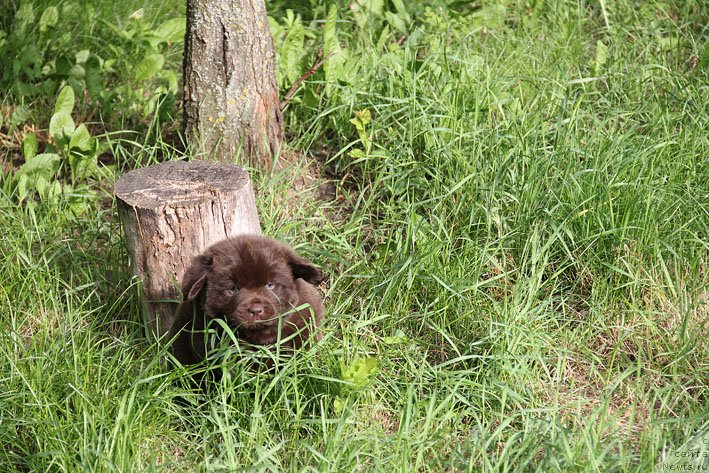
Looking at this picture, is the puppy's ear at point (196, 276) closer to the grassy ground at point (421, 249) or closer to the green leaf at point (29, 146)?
the grassy ground at point (421, 249)

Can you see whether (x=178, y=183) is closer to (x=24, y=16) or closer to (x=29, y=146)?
(x=29, y=146)

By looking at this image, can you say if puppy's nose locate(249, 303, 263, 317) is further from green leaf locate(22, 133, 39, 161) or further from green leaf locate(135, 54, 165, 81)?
green leaf locate(135, 54, 165, 81)

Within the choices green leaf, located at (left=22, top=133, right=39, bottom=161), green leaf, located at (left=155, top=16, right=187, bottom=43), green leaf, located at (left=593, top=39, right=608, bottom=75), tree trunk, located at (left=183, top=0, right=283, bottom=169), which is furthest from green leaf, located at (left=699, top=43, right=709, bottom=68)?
green leaf, located at (left=22, top=133, right=39, bottom=161)

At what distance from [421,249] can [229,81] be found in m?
1.53

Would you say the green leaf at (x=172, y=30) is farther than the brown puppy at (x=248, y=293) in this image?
Yes

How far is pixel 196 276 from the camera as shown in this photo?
3854 mm

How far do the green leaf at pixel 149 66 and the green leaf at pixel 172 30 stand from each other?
352 mm

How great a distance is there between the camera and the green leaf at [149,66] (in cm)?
574

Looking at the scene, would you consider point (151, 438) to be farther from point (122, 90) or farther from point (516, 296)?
point (122, 90)

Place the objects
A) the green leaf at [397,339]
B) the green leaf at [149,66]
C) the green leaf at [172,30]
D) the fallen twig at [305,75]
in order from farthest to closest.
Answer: the green leaf at [172,30] < the green leaf at [149,66] < the fallen twig at [305,75] < the green leaf at [397,339]

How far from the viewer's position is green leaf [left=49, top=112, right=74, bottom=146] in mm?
5414

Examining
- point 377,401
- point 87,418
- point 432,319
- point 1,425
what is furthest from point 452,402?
point 1,425

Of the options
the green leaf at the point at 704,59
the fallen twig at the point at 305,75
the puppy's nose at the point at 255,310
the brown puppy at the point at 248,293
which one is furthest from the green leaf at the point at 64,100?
the green leaf at the point at 704,59

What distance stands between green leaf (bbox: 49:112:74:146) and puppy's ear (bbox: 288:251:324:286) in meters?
2.12
